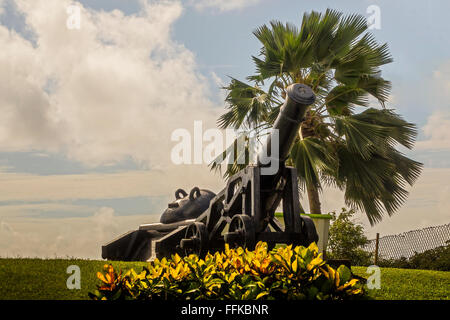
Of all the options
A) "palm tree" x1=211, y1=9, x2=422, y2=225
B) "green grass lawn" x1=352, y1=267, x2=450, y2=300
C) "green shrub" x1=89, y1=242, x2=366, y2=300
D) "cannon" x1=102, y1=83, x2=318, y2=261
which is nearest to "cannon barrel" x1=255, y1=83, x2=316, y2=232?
"cannon" x1=102, y1=83, x2=318, y2=261

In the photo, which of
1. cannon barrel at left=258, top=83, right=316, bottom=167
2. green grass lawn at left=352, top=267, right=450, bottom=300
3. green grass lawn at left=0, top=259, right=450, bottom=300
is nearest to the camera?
cannon barrel at left=258, top=83, right=316, bottom=167

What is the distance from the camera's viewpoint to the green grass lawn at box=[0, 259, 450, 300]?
6305mm

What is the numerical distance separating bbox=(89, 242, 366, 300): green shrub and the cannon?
2.13 m

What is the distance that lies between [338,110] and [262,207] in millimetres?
8163

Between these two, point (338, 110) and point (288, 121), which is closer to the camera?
point (288, 121)

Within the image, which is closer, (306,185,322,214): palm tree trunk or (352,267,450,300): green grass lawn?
(352,267,450,300): green grass lawn

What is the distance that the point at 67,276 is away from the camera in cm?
721

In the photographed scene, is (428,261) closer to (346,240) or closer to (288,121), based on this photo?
(346,240)

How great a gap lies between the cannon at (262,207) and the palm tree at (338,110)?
5.29m

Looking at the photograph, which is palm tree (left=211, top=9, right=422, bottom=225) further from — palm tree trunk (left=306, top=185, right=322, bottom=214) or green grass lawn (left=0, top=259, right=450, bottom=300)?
green grass lawn (left=0, top=259, right=450, bottom=300)

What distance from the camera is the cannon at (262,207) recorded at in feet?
20.7

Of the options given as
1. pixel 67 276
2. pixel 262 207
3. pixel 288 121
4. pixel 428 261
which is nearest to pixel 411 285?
pixel 262 207
